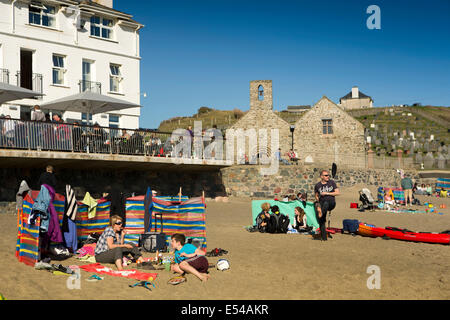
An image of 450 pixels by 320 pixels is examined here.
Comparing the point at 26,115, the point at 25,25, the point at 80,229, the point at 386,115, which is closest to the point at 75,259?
the point at 80,229

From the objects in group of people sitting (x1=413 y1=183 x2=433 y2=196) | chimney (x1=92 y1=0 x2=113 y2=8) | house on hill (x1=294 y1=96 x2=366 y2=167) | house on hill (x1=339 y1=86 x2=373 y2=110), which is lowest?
group of people sitting (x1=413 y1=183 x2=433 y2=196)

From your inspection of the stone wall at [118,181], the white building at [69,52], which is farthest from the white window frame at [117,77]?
the stone wall at [118,181]

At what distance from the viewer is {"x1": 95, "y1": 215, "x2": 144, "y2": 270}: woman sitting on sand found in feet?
28.9

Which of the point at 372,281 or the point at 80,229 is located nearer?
the point at 372,281

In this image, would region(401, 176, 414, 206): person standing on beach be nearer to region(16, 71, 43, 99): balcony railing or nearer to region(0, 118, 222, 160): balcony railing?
region(0, 118, 222, 160): balcony railing

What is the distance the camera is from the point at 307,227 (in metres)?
13.6

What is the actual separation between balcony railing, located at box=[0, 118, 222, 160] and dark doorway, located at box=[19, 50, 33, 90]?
7116 mm

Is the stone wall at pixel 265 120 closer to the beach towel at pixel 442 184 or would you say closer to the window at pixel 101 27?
the beach towel at pixel 442 184

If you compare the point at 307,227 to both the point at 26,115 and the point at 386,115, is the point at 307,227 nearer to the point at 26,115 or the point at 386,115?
the point at 26,115

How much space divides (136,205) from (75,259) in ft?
6.80

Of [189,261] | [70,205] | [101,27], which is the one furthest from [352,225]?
[101,27]

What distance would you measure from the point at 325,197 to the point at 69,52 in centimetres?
1887

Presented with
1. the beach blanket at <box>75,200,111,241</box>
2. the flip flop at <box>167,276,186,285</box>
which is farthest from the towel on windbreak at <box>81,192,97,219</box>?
the flip flop at <box>167,276,186,285</box>

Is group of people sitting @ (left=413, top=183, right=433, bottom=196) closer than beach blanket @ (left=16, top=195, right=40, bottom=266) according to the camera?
No
